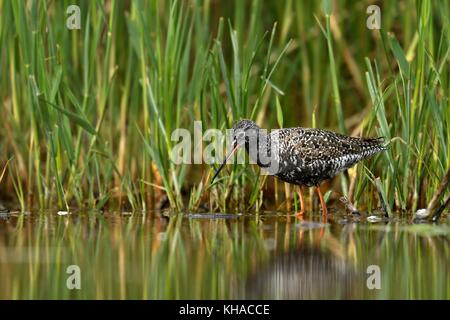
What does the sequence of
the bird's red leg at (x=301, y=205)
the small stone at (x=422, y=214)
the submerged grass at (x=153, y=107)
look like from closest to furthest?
the small stone at (x=422, y=214) < the submerged grass at (x=153, y=107) < the bird's red leg at (x=301, y=205)

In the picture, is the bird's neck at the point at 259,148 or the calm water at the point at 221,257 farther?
the bird's neck at the point at 259,148

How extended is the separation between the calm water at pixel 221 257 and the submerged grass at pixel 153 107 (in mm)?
477

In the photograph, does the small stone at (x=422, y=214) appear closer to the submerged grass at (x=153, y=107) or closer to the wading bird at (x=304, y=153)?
the submerged grass at (x=153, y=107)

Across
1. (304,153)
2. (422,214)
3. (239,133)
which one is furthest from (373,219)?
(239,133)

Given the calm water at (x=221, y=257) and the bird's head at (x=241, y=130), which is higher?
the bird's head at (x=241, y=130)

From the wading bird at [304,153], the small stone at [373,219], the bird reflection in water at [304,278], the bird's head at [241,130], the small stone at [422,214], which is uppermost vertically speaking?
the bird's head at [241,130]

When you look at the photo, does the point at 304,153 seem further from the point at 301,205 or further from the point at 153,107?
the point at 153,107

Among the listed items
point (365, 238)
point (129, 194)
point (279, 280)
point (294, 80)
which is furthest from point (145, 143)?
point (294, 80)

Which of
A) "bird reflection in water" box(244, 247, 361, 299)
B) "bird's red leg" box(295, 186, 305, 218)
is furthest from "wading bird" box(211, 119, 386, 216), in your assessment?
"bird reflection in water" box(244, 247, 361, 299)

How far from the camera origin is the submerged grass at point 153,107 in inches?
297

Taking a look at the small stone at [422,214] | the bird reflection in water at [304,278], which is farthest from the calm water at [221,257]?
the small stone at [422,214]

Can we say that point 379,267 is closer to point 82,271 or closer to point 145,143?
point 82,271

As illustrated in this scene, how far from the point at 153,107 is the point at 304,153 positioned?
1293 mm

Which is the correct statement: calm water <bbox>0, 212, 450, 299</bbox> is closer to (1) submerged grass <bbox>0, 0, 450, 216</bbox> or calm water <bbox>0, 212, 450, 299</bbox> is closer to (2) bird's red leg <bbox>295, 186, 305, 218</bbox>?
(2) bird's red leg <bbox>295, 186, 305, 218</bbox>
